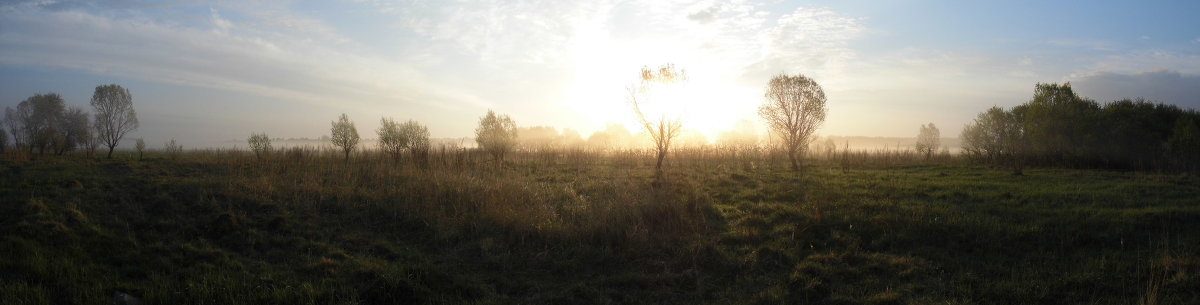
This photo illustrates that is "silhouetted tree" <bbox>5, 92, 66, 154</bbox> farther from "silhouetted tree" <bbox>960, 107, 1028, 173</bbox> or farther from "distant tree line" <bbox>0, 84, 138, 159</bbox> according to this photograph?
"silhouetted tree" <bbox>960, 107, 1028, 173</bbox>

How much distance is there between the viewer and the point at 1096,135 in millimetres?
17859

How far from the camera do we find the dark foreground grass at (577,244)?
5.78 meters

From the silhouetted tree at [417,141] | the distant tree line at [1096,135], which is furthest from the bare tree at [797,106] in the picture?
the silhouetted tree at [417,141]

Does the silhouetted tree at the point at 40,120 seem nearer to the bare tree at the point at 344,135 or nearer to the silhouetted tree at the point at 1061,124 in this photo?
A: the bare tree at the point at 344,135

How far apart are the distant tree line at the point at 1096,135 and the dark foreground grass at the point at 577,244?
626 cm

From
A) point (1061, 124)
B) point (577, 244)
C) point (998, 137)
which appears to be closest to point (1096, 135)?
point (1061, 124)

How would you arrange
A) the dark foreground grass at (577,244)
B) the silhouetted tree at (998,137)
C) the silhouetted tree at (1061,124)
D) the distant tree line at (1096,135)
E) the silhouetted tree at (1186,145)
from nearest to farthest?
the dark foreground grass at (577,244)
the silhouetted tree at (1186,145)
the distant tree line at (1096,135)
the silhouetted tree at (1061,124)
the silhouetted tree at (998,137)

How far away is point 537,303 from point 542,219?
9.36 feet

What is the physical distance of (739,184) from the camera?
12992 millimetres

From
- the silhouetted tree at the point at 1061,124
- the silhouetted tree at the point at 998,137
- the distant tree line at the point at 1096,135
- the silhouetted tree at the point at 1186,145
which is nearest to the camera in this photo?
the silhouetted tree at the point at 1186,145

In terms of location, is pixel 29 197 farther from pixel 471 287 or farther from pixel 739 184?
pixel 739 184

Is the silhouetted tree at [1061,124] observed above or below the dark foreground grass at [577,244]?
above

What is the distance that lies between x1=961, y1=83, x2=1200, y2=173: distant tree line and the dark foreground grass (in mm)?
6261

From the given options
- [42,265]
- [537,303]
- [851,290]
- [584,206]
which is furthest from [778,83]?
[42,265]
